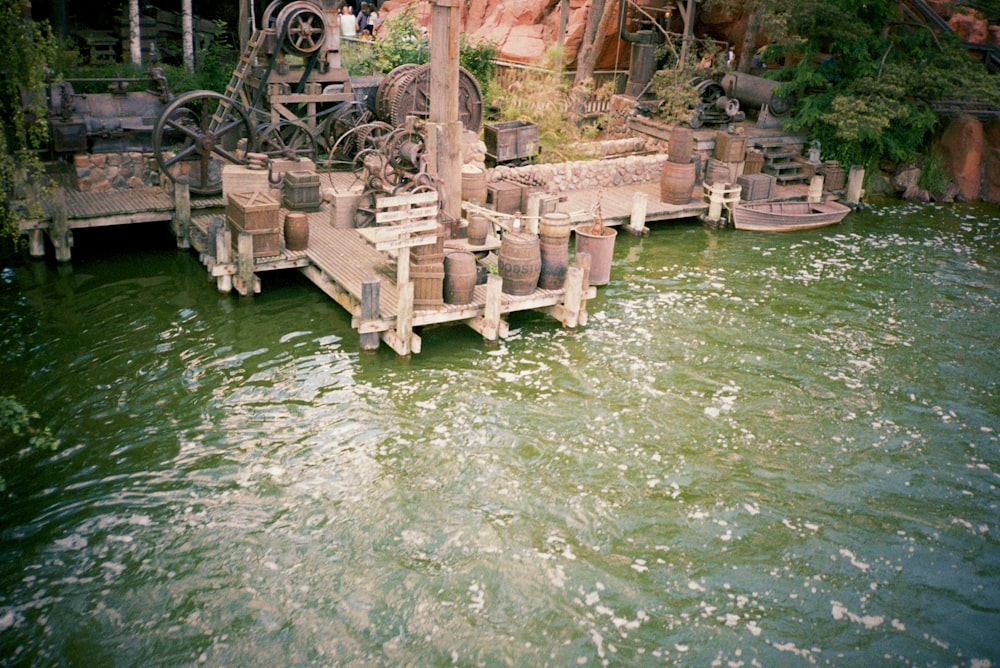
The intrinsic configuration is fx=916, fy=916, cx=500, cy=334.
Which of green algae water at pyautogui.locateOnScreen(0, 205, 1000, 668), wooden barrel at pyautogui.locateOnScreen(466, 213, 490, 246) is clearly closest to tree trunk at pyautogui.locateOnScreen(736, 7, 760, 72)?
green algae water at pyautogui.locateOnScreen(0, 205, 1000, 668)

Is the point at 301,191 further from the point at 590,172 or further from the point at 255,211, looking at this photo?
the point at 590,172

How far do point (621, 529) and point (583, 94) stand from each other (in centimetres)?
1365

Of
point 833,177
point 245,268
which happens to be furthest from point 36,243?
point 833,177

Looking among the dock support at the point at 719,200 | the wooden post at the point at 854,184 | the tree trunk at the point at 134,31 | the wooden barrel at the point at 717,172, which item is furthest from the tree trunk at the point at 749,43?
the tree trunk at the point at 134,31

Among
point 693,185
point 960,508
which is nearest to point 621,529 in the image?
point 960,508

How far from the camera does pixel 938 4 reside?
71.7 feet

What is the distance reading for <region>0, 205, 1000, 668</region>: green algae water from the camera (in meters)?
7.12

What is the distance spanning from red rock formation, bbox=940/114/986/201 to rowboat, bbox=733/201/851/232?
422 cm

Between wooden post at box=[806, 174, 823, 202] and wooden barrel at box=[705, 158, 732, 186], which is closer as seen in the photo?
wooden barrel at box=[705, 158, 732, 186]

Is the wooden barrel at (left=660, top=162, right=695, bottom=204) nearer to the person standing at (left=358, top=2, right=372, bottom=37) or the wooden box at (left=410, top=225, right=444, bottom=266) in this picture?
the wooden box at (left=410, top=225, right=444, bottom=266)

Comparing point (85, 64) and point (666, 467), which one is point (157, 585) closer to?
point (666, 467)

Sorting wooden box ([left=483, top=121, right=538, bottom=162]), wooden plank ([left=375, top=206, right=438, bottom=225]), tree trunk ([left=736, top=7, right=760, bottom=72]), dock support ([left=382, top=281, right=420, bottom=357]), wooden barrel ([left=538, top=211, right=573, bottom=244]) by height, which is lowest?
dock support ([left=382, top=281, right=420, bottom=357])

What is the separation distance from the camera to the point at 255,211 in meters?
11.9

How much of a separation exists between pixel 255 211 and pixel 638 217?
692 cm
